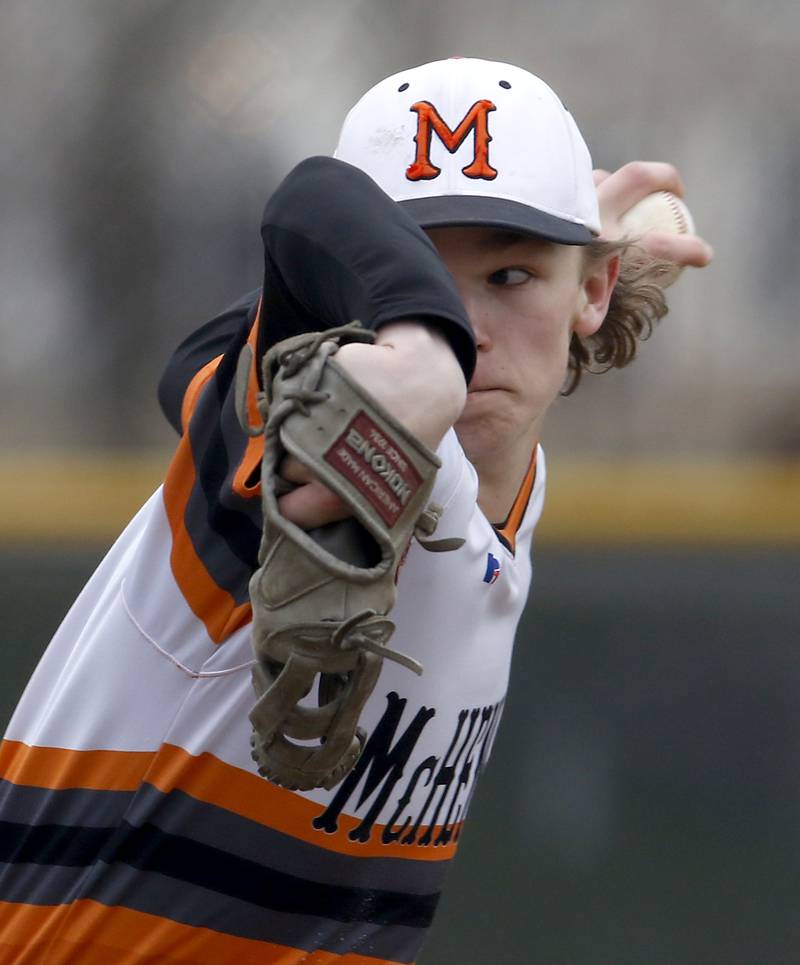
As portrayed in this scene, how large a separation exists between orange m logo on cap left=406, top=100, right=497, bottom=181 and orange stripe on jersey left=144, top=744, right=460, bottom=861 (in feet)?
2.21

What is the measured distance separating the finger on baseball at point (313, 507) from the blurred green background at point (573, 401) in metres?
2.35

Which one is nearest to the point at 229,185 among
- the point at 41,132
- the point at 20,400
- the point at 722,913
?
the point at 41,132

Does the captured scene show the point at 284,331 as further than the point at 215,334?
No

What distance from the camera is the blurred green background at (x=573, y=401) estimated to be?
3.28m

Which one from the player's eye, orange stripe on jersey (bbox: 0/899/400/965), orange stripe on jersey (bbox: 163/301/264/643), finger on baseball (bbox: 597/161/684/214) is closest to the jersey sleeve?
orange stripe on jersey (bbox: 163/301/264/643)

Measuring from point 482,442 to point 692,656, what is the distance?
181 cm

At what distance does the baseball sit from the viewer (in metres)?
2.28

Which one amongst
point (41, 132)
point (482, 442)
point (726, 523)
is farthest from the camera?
point (41, 132)

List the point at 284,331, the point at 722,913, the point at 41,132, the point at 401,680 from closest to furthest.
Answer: the point at 284,331 < the point at 401,680 < the point at 722,913 < the point at 41,132

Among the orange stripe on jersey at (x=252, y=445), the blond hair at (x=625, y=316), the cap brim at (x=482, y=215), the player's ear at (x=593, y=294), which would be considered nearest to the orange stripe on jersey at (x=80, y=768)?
the orange stripe on jersey at (x=252, y=445)

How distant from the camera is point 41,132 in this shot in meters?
3.76

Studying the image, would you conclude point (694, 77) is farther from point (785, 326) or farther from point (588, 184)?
point (588, 184)

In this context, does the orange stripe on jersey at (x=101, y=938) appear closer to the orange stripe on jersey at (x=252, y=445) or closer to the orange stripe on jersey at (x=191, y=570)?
the orange stripe on jersey at (x=191, y=570)

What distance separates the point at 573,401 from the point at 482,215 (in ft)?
7.52
